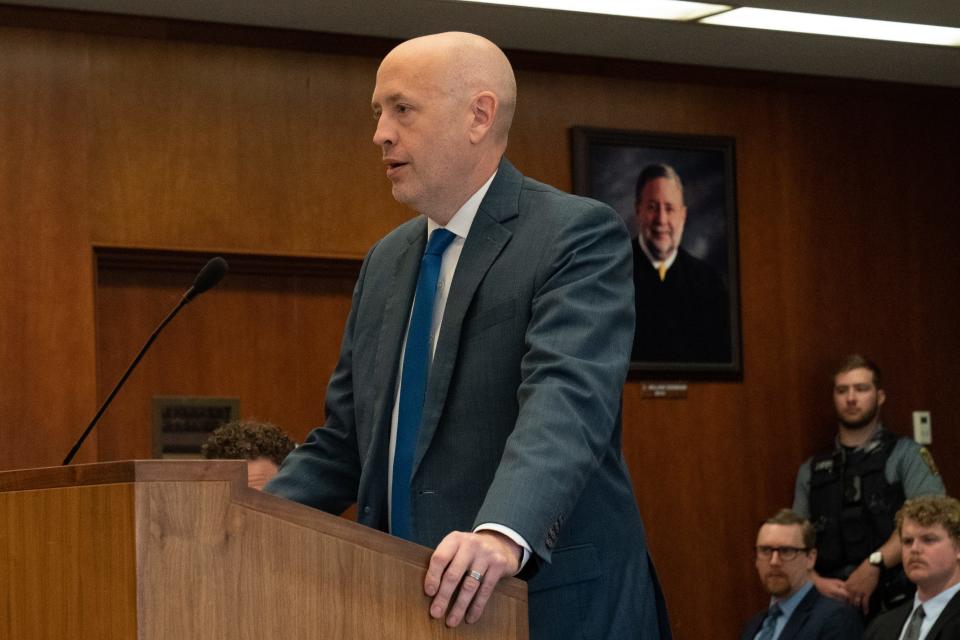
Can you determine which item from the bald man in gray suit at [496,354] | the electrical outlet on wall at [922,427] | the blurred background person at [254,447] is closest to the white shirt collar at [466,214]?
the bald man in gray suit at [496,354]

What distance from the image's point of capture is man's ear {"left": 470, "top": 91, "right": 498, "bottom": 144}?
225cm

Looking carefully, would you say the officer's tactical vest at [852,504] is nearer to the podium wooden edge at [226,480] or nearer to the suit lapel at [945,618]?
the suit lapel at [945,618]

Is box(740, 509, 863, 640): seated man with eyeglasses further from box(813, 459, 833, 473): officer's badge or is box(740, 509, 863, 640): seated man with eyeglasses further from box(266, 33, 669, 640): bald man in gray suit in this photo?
box(266, 33, 669, 640): bald man in gray suit

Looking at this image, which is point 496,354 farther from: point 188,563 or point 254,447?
point 254,447

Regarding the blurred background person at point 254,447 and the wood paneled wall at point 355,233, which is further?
the wood paneled wall at point 355,233

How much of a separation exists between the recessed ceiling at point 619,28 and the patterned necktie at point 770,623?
230 cm

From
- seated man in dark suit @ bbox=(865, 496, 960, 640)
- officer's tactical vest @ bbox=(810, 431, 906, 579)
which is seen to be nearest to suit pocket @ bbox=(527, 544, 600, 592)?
seated man in dark suit @ bbox=(865, 496, 960, 640)

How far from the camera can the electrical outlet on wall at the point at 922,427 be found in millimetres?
7352

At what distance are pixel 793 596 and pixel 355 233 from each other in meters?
2.24

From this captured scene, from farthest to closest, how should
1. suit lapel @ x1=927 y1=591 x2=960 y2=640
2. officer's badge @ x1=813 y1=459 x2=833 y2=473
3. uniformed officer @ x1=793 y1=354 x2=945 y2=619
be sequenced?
officer's badge @ x1=813 y1=459 x2=833 y2=473
uniformed officer @ x1=793 y1=354 x2=945 y2=619
suit lapel @ x1=927 y1=591 x2=960 y2=640

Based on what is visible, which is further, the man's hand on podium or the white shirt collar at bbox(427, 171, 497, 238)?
the white shirt collar at bbox(427, 171, 497, 238)

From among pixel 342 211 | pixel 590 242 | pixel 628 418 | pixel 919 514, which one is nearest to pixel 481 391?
pixel 590 242

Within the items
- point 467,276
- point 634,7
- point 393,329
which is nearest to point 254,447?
point 393,329

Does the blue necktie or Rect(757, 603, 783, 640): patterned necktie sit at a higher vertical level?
the blue necktie
